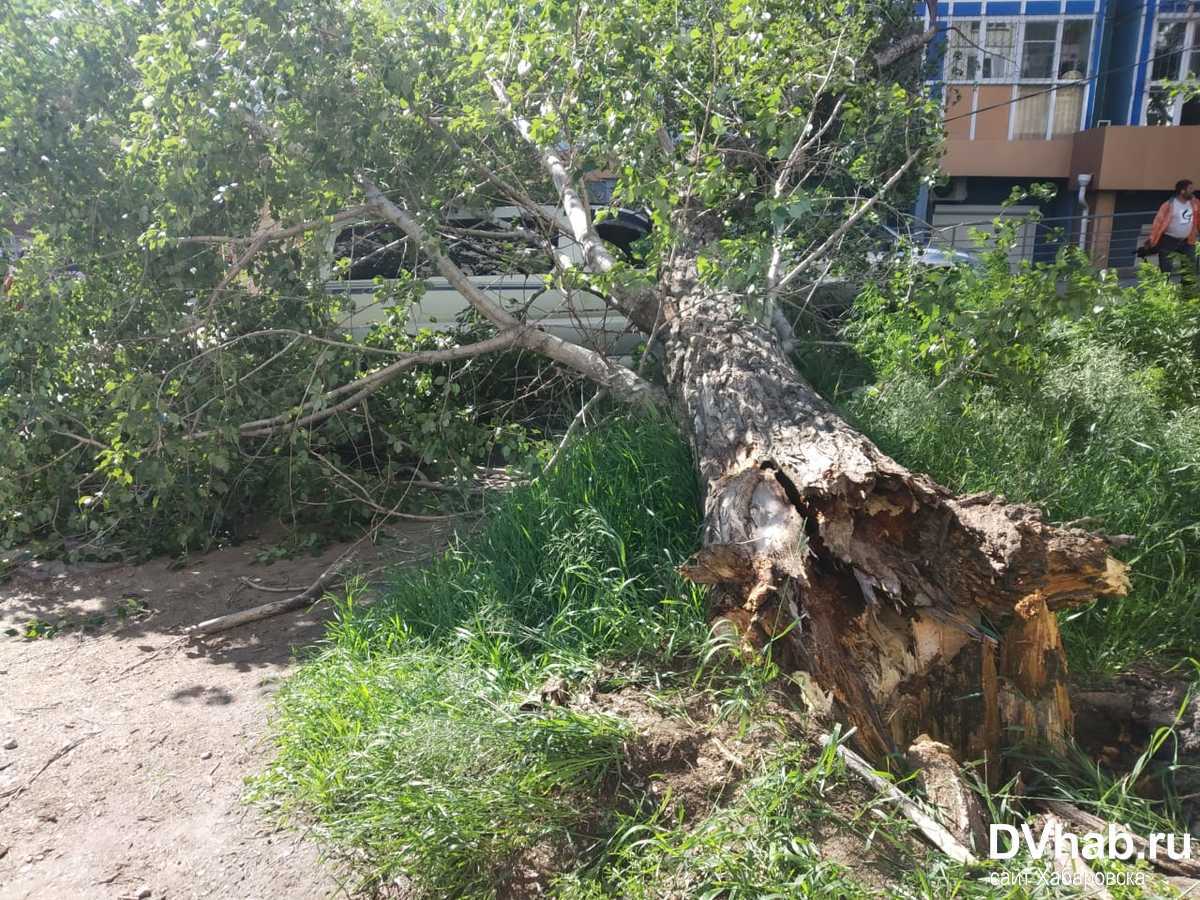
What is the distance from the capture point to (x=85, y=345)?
5.63 metres

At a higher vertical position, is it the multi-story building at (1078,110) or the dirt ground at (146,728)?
the multi-story building at (1078,110)

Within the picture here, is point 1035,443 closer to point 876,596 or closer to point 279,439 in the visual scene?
point 876,596

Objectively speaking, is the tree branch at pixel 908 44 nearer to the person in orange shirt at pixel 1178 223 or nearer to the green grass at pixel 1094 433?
the green grass at pixel 1094 433

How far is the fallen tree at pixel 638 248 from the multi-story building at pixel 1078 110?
11511mm

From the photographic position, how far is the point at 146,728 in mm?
4023

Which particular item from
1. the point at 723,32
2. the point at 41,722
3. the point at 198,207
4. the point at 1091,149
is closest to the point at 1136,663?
the point at 723,32

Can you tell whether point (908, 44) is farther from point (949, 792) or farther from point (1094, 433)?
point (949, 792)

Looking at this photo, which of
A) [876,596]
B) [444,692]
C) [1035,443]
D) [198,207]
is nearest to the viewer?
[876,596]

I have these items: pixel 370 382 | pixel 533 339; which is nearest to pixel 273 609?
pixel 370 382

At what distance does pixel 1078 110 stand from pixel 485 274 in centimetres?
1394

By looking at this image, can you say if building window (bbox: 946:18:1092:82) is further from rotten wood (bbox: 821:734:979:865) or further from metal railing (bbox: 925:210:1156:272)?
rotten wood (bbox: 821:734:979:865)

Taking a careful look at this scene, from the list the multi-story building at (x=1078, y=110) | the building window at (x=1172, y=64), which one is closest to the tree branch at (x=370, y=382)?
the multi-story building at (x=1078, y=110)

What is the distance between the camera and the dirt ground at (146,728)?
3.13 m

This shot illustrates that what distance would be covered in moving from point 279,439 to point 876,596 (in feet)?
13.2
